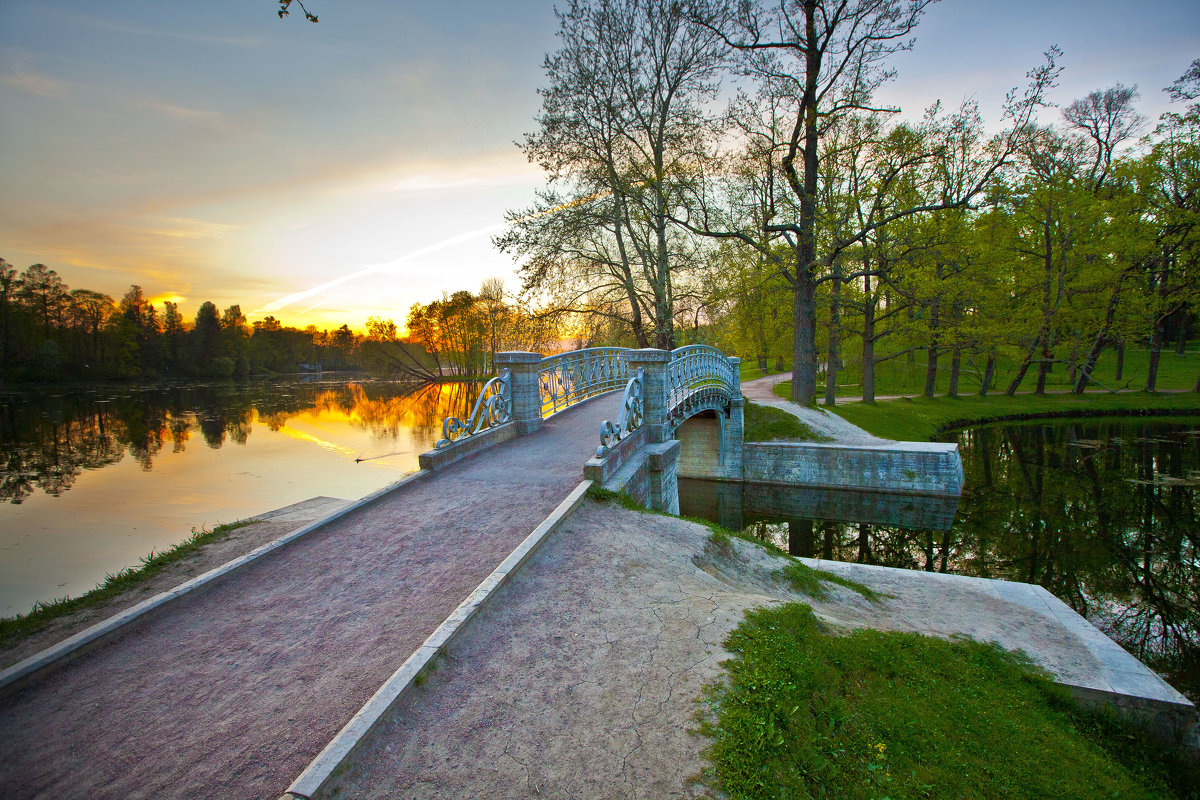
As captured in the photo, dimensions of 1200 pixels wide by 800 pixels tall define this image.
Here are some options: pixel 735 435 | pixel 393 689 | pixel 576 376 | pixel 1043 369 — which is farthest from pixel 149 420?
pixel 1043 369

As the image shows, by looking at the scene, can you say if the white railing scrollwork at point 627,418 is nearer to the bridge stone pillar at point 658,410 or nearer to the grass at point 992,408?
the bridge stone pillar at point 658,410

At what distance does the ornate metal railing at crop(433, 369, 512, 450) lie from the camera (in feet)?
30.5

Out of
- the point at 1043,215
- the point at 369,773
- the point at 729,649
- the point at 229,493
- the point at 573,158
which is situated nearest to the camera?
the point at 369,773

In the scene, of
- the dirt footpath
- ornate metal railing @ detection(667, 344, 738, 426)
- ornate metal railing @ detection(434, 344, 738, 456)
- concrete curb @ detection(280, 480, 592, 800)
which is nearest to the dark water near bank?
ornate metal railing @ detection(667, 344, 738, 426)

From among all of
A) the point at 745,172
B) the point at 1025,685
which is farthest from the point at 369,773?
the point at 745,172

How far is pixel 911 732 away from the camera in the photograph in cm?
389

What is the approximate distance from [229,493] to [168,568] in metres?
8.46

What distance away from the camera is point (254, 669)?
387 cm

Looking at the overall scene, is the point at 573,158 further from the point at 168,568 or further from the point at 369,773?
the point at 369,773

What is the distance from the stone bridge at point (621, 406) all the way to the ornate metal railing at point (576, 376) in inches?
0.9

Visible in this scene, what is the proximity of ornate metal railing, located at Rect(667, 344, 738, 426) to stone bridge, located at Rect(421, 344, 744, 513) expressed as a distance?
1.0 inches

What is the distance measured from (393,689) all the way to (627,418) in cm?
Result: 697

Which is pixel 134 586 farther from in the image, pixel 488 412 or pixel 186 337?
pixel 186 337

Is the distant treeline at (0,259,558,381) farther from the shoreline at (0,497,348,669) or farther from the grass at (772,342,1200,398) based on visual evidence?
the grass at (772,342,1200,398)
